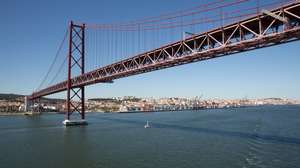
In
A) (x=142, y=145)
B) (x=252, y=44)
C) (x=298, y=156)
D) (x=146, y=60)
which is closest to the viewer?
(x=252, y=44)

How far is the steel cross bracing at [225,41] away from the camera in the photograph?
56.7 feet

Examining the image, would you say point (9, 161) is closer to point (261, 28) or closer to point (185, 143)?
point (185, 143)

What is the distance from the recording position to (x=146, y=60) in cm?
3294

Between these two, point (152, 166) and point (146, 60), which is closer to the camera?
point (152, 166)

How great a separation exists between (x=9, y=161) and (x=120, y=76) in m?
19.6

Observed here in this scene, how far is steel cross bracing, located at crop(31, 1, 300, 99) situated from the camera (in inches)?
680

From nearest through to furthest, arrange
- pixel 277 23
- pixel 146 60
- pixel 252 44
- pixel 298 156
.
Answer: pixel 277 23 → pixel 252 44 → pixel 298 156 → pixel 146 60

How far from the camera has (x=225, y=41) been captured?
2256 centimetres

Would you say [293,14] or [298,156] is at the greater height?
[293,14]

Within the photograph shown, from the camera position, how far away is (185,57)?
25.3 m

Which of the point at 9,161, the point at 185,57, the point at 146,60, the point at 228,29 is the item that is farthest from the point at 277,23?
the point at 9,161

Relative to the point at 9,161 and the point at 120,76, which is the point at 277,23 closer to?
the point at 9,161

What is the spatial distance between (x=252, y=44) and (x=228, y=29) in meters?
2.36

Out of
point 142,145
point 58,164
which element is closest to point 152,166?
point 58,164
